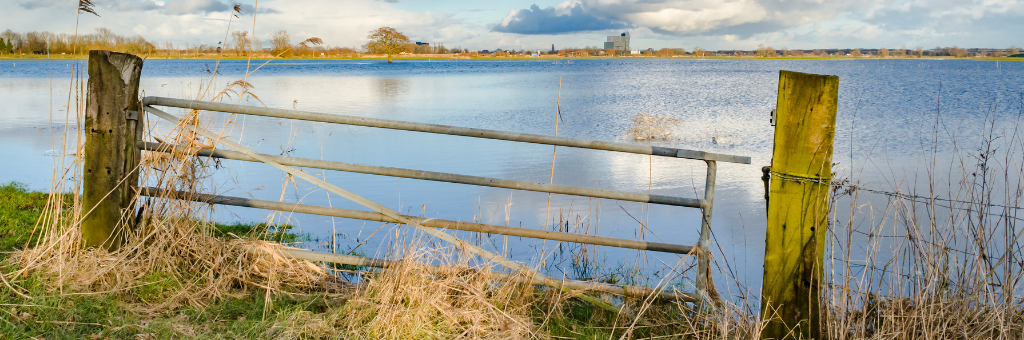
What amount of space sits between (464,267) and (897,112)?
20.6 metres

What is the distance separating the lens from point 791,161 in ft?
9.11

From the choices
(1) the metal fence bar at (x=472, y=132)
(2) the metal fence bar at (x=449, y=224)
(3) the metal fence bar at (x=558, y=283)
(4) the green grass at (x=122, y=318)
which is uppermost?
(1) the metal fence bar at (x=472, y=132)

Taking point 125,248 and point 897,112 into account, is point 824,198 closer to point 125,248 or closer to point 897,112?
point 125,248

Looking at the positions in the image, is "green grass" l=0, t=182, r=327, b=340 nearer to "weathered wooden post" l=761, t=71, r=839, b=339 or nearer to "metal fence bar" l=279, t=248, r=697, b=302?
"metal fence bar" l=279, t=248, r=697, b=302

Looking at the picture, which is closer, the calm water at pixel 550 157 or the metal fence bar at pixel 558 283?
the metal fence bar at pixel 558 283

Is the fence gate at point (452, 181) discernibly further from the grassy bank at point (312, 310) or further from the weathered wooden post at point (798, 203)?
the weathered wooden post at point (798, 203)

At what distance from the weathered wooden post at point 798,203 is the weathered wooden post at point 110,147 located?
10.8 ft

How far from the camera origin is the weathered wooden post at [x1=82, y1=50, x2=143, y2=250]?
3.41 meters

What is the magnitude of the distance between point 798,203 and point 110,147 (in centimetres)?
350

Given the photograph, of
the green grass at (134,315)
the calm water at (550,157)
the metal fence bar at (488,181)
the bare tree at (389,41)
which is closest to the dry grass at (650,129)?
the calm water at (550,157)

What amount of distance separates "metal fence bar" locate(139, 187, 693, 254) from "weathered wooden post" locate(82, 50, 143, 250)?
147 mm

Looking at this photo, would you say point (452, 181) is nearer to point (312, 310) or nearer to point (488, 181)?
point (488, 181)

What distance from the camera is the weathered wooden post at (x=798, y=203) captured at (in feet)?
8.87

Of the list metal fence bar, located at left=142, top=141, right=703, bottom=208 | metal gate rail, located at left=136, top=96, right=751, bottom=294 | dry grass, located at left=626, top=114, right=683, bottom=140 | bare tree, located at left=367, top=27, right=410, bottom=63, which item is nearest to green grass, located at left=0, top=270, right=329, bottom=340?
metal gate rail, located at left=136, top=96, right=751, bottom=294
